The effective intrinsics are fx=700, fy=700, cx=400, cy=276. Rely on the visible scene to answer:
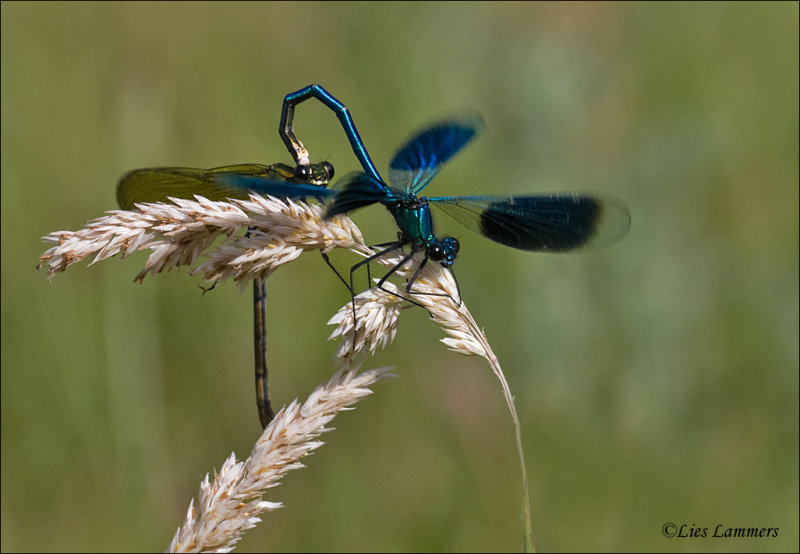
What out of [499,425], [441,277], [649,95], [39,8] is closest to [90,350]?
[499,425]

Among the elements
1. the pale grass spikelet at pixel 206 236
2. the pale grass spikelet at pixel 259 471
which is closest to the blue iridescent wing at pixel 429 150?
the pale grass spikelet at pixel 206 236

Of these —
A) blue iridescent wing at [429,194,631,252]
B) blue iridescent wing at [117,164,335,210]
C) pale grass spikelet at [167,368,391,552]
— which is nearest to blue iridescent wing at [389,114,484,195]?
blue iridescent wing at [429,194,631,252]

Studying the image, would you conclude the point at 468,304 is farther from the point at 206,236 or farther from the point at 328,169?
the point at 206,236

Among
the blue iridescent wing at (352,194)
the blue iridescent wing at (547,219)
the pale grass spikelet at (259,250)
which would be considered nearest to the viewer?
the pale grass spikelet at (259,250)

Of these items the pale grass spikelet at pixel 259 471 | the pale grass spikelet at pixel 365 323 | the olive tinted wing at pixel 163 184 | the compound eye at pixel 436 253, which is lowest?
the pale grass spikelet at pixel 259 471

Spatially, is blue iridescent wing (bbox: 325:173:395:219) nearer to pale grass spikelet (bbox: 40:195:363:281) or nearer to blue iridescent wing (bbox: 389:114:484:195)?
pale grass spikelet (bbox: 40:195:363:281)

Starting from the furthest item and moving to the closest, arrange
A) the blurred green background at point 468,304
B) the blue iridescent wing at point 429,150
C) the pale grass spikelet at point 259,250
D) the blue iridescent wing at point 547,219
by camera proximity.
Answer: the blurred green background at point 468,304 < the blue iridescent wing at point 429,150 < the blue iridescent wing at point 547,219 < the pale grass spikelet at point 259,250

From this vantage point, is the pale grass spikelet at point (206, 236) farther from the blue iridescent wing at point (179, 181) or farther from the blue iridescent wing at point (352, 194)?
the blue iridescent wing at point (179, 181)
